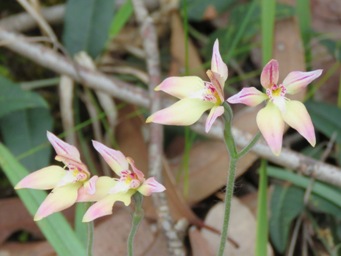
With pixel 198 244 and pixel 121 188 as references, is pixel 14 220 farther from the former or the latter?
pixel 121 188

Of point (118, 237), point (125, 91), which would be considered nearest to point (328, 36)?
point (125, 91)

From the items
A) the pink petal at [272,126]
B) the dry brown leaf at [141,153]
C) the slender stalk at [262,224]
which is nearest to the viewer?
the pink petal at [272,126]

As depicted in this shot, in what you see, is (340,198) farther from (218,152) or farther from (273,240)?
(218,152)

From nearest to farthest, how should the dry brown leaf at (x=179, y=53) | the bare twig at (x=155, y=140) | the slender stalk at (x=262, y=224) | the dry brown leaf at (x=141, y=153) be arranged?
1. the slender stalk at (x=262, y=224)
2. the bare twig at (x=155, y=140)
3. the dry brown leaf at (x=141, y=153)
4. the dry brown leaf at (x=179, y=53)

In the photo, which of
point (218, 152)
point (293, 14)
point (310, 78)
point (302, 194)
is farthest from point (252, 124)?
point (310, 78)

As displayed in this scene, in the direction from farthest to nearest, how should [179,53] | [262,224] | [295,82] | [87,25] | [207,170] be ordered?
1. [179,53]
2. [87,25]
3. [207,170]
4. [262,224]
5. [295,82]

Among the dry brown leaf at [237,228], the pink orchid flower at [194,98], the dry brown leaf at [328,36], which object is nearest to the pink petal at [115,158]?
the pink orchid flower at [194,98]

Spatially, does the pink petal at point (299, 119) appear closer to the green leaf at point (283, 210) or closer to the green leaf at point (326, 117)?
the green leaf at point (283, 210)
